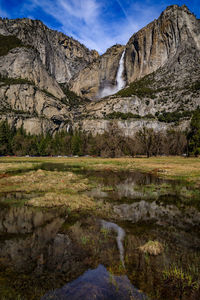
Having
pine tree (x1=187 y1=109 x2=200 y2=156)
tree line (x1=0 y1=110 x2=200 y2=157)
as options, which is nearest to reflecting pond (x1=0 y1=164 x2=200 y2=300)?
pine tree (x1=187 y1=109 x2=200 y2=156)

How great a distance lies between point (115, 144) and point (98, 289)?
244 feet

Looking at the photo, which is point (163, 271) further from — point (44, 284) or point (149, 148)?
point (149, 148)

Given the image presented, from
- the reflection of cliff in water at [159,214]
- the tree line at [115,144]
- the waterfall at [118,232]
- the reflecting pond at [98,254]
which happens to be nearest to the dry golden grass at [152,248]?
the reflecting pond at [98,254]

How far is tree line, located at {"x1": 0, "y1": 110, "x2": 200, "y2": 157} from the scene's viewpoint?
72.6m

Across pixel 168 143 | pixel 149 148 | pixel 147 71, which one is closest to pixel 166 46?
pixel 147 71

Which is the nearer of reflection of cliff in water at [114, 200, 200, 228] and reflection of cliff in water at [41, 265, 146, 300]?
reflection of cliff in water at [41, 265, 146, 300]

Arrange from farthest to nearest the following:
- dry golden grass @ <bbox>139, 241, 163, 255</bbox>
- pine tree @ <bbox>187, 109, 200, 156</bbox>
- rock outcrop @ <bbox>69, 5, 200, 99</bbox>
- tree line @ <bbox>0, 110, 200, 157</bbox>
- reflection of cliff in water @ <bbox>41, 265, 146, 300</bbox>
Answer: rock outcrop @ <bbox>69, 5, 200, 99</bbox> → tree line @ <bbox>0, 110, 200, 157</bbox> → pine tree @ <bbox>187, 109, 200, 156</bbox> → dry golden grass @ <bbox>139, 241, 163, 255</bbox> → reflection of cliff in water @ <bbox>41, 265, 146, 300</bbox>

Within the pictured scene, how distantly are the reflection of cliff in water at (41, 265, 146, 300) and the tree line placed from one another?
66191mm

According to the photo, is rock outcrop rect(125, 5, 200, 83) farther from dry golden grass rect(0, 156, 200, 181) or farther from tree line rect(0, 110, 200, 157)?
dry golden grass rect(0, 156, 200, 181)

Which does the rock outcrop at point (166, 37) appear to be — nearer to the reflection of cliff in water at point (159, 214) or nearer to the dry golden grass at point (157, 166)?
the dry golden grass at point (157, 166)

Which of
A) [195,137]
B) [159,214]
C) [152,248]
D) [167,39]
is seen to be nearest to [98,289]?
[152,248]

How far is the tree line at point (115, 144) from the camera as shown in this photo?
238 feet

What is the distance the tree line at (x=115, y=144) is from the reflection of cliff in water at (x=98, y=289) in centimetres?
6619

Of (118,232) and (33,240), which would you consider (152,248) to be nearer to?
(118,232)
